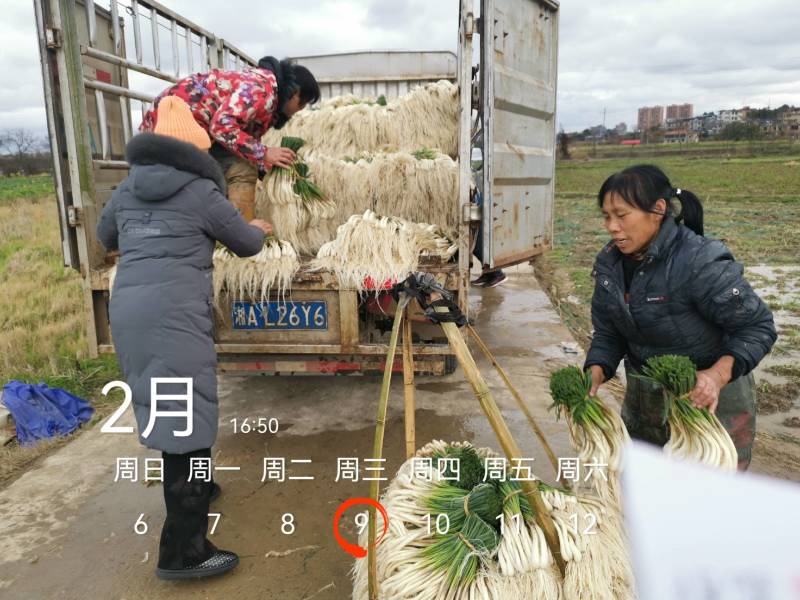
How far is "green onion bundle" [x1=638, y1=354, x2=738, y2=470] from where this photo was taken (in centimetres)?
174

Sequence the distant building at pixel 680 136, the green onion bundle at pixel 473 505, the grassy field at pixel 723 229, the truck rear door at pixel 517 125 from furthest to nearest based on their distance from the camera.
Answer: the distant building at pixel 680 136 < the grassy field at pixel 723 229 < the truck rear door at pixel 517 125 < the green onion bundle at pixel 473 505

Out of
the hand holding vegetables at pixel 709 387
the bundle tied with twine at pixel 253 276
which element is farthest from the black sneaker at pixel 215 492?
the hand holding vegetables at pixel 709 387

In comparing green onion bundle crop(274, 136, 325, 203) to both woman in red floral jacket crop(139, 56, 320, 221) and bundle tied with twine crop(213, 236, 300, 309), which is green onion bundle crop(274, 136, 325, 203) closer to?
woman in red floral jacket crop(139, 56, 320, 221)

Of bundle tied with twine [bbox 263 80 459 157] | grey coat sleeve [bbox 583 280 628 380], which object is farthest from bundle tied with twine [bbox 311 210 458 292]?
bundle tied with twine [bbox 263 80 459 157]

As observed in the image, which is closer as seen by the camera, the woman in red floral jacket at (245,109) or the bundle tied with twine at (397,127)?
the woman in red floral jacket at (245,109)

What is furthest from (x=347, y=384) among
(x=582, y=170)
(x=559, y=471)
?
(x=582, y=170)

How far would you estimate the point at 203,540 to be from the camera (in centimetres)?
250

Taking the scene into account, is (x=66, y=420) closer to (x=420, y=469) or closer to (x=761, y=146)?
(x=420, y=469)

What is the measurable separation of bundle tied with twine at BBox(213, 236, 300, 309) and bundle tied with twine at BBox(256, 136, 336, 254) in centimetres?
63

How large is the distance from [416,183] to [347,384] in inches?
66.8

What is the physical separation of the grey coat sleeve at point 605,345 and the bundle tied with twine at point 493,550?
612 millimetres

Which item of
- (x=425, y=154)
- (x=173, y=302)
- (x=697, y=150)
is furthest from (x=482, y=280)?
(x=697, y=150)

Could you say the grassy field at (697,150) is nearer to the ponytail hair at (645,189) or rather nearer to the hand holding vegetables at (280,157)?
the hand holding vegetables at (280,157)

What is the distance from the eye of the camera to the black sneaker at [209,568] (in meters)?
2.43
